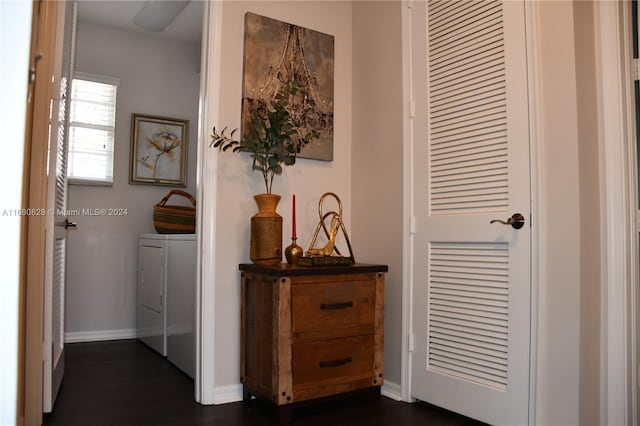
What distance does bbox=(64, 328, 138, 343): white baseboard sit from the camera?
4.10 m

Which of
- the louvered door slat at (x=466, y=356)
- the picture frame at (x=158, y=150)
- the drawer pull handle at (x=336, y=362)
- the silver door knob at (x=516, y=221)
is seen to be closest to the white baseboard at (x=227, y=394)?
the drawer pull handle at (x=336, y=362)

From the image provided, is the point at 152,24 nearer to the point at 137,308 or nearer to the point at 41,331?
the point at 137,308

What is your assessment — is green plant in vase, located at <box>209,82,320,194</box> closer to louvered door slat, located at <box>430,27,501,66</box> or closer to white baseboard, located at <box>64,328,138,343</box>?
louvered door slat, located at <box>430,27,501,66</box>

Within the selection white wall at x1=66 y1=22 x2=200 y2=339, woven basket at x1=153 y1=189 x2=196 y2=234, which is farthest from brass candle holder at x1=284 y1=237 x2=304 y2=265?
white wall at x1=66 y1=22 x2=200 y2=339

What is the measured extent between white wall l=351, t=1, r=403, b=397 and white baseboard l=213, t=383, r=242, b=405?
2.66ft

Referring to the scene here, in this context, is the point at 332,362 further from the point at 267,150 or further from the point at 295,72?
the point at 295,72

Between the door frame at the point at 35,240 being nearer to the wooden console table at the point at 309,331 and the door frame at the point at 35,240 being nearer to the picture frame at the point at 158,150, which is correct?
the wooden console table at the point at 309,331

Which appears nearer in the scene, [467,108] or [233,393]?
[467,108]

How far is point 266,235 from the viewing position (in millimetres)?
2562

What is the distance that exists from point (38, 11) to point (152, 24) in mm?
2600

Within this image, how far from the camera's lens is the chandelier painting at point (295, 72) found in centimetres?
279

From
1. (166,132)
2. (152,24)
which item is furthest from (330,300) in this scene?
(152,24)

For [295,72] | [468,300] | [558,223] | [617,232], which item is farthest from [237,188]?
[617,232]

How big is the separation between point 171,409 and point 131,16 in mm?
3212
